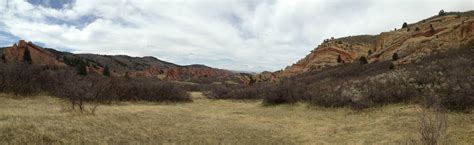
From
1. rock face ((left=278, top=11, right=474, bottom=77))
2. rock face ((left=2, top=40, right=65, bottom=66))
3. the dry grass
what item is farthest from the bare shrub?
rock face ((left=2, top=40, right=65, bottom=66))

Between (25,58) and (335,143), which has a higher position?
(25,58)

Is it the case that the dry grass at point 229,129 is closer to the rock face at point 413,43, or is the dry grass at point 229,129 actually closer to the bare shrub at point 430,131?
the bare shrub at point 430,131

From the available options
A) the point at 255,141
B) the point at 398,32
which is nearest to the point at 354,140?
the point at 255,141

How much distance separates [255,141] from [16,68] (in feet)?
102

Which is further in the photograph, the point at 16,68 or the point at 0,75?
the point at 16,68

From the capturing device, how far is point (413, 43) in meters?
53.0

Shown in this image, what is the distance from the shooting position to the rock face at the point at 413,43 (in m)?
46.1

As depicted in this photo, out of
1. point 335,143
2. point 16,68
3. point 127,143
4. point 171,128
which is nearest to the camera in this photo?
point 127,143

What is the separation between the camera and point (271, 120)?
996 inches

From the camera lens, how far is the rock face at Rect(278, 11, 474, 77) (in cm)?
4612

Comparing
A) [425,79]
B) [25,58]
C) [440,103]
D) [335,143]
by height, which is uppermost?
[25,58]

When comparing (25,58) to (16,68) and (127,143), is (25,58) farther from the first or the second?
(127,143)

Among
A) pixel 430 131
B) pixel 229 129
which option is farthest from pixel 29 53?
pixel 430 131

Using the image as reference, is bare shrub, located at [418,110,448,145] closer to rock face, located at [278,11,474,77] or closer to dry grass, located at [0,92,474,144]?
dry grass, located at [0,92,474,144]
